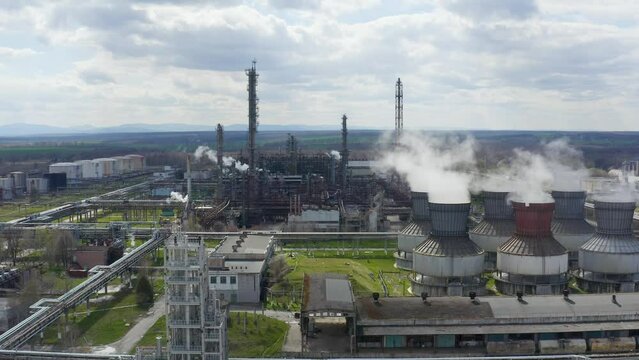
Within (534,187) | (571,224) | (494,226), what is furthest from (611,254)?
(534,187)

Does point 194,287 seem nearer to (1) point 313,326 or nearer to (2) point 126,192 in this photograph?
(1) point 313,326

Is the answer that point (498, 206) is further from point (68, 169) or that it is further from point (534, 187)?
point (68, 169)

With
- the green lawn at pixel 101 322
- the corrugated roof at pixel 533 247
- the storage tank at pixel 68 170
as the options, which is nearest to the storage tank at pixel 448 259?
the corrugated roof at pixel 533 247

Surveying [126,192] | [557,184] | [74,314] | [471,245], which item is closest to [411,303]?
[471,245]

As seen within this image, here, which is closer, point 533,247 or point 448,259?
point 448,259

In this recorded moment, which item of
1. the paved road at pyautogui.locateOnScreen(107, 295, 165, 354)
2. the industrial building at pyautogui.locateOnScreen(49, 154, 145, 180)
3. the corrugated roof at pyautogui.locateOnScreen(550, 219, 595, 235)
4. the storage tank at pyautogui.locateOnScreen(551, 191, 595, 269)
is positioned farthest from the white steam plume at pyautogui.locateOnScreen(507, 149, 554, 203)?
the industrial building at pyautogui.locateOnScreen(49, 154, 145, 180)

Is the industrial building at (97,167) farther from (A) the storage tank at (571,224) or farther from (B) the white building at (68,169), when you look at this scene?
(A) the storage tank at (571,224)
